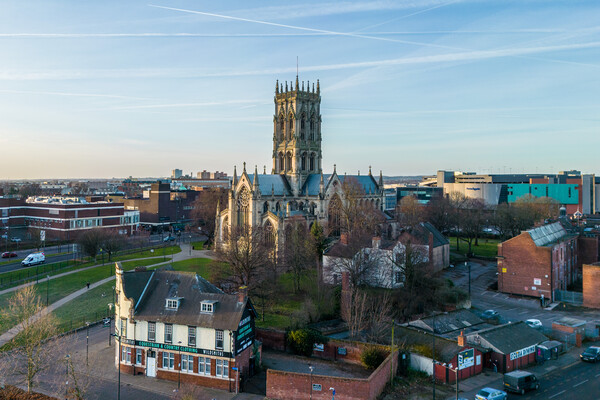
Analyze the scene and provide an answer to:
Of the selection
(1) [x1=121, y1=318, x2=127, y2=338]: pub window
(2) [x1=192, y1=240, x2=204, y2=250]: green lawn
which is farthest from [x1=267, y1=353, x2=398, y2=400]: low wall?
(2) [x1=192, y1=240, x2=204, y2=250]: green lawn

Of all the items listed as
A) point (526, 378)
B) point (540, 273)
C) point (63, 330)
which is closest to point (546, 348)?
point (526, 378)

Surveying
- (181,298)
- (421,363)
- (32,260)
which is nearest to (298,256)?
(181,298)

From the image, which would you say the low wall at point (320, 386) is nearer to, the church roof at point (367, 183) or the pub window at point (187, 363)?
A: the pub window at point (187, 363)

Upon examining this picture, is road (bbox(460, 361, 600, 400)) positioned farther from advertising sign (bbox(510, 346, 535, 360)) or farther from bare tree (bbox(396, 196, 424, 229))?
bare tree (bbox(396, 196, 424, 229))

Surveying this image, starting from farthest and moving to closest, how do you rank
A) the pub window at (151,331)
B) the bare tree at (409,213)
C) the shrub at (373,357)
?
1. the bare tree at (409,213)
2. the shrub at (373,357)
3. the pub window at (151,331)

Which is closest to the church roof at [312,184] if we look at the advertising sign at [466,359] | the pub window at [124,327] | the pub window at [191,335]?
the advertising sign at [466,359]

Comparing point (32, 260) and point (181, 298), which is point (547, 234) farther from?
point (32, 260)
